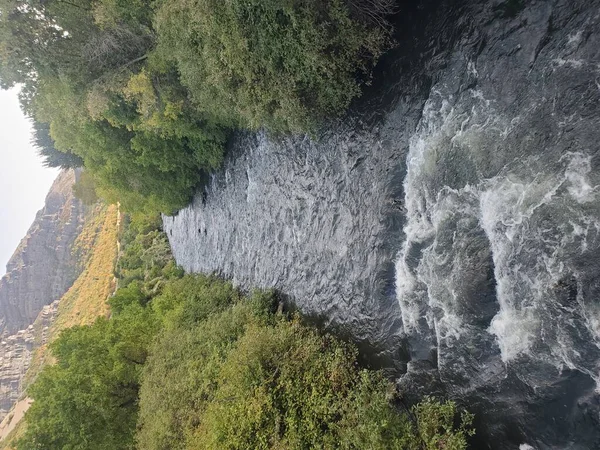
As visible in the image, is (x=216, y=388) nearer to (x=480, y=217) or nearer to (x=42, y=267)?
(x=480, y=217)

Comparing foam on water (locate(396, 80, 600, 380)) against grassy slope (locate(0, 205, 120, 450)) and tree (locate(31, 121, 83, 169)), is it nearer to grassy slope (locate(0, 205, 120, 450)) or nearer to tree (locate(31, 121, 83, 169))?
grassy slope (locate(0, 205, 120, 450))

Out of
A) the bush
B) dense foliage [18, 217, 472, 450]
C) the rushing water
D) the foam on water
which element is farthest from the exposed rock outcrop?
the foam on water

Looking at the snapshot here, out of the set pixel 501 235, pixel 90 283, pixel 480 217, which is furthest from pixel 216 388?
pixel 90 283

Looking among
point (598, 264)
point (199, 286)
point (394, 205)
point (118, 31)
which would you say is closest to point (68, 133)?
point (118, 31)

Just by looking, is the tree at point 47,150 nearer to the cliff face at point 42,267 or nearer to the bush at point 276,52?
the cliff face at point 42,267

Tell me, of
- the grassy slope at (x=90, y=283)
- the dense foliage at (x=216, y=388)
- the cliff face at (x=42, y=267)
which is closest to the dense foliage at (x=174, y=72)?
the dense foliage at (x=216, y=388)

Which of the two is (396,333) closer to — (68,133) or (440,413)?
(440,413)
